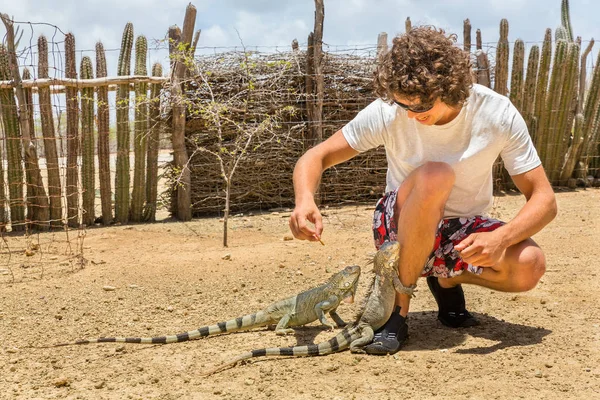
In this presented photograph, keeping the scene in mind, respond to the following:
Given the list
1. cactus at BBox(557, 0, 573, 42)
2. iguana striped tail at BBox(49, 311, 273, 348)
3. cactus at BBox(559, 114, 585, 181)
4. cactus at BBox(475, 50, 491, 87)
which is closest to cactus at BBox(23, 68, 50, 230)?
iguana striped tail at BBox(49, 311, 273, 348)

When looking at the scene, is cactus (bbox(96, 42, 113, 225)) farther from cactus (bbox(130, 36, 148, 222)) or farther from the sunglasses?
the sunglasses

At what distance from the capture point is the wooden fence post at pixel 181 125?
955cm

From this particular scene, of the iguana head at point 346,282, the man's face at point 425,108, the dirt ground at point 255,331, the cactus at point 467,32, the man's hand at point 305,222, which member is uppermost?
the cactus at point 467,32

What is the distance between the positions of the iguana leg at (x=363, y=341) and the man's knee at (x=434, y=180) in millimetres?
858

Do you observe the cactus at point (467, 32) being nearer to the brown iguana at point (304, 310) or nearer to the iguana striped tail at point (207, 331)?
the brown iguana at point (304, 310)

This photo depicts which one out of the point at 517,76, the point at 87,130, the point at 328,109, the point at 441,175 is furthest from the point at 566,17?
the point at 441,175

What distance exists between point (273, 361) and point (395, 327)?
73 centimetres

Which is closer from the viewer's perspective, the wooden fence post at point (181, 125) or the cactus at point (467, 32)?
the wooden fence post at point (181, 125)

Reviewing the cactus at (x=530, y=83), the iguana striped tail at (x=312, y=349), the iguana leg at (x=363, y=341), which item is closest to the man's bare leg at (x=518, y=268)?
the iguana leg at (x=363, y=341)

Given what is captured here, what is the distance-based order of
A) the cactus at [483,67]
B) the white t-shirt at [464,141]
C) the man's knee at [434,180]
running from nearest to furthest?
1. the man's knee at [434,180]
2. the white t-shirt at [464,141]
3. the cactus at [483,67]

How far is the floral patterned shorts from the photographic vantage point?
4.02 metres

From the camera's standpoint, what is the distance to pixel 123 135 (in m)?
9.62

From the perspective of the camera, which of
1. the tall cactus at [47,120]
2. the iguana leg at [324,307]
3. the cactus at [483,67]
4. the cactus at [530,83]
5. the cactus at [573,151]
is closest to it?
the iguana leg at [324,307]

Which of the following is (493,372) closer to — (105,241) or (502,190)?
(105,241)
